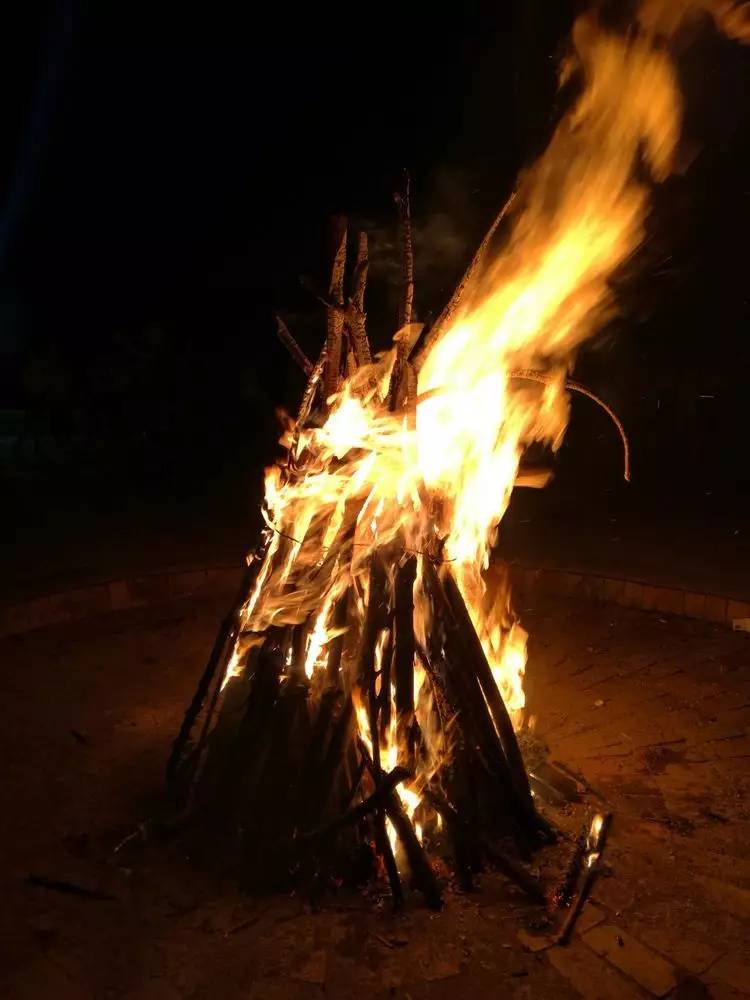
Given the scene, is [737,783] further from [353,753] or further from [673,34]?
[673,34]

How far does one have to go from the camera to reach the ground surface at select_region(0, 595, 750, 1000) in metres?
2.18

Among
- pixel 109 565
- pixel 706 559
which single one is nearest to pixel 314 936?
pixel 109 565

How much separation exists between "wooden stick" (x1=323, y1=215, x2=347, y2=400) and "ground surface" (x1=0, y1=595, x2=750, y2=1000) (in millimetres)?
1802

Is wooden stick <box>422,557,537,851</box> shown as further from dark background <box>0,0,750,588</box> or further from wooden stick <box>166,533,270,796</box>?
dark background <box>0,0,750,588</box>

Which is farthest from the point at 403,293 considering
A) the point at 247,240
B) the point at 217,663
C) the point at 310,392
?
the point at 247,240

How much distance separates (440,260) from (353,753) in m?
6.06

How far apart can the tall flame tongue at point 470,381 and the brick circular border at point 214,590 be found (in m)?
2.43

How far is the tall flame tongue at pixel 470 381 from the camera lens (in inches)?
115

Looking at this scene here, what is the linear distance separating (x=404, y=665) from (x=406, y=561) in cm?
37

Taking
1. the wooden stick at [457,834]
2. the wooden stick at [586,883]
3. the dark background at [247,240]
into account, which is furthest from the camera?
the dark background at [247,240]

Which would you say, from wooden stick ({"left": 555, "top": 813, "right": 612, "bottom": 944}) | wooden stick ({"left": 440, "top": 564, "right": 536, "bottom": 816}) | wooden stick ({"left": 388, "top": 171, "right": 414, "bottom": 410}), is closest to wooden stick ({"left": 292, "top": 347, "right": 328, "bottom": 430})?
wooden stick ({"left": 388, "top": 171, "right": 414, "bottom": 410})

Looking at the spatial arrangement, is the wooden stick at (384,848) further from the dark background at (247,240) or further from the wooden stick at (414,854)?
the dark background at (247,240)

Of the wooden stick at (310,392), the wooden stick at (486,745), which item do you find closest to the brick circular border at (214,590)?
the wooden stick at (486,745)

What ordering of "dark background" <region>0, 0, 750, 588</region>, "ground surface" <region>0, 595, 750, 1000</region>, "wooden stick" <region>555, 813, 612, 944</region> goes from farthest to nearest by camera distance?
"dark background" <region>0, 0, 750, 588</region> → "wooden stick" <region>555, 813, 612, 944</region> → "ground surface" <region>0, 595, 750, 1000</region>
